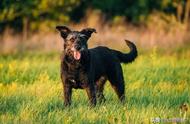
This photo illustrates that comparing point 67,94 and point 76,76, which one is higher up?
point 76,76

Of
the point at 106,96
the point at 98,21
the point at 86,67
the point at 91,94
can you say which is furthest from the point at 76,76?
the point at 98,21

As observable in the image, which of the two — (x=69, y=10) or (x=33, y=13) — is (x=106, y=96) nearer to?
(x=33, y=13)

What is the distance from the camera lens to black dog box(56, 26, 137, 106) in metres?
9.58

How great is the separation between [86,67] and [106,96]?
1.47 m

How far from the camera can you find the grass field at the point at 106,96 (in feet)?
29.0

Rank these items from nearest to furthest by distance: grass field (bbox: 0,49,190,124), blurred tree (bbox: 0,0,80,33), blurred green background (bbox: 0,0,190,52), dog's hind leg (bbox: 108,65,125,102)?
grass field (bbox: 0,49,190,124)
dog's hind leg (bbox: 108,65,125,102)
blurred green background (bbox: 0,0,190,52)
blurred tree (bbox: 0,0,80,33)

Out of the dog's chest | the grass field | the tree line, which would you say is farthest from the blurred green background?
the dog's chest

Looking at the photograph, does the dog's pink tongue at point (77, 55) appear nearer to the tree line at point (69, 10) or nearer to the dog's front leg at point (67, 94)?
the dog's front leg at point (67, 94)

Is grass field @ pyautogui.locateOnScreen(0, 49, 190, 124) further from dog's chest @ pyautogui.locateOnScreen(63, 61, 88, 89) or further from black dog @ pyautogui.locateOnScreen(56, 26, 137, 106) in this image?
dog's chest @ pyautogui.locateOnScreen(63, 61, 88, 89)

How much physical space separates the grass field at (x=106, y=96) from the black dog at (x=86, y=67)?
0.26 meters

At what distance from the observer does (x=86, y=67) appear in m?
9.96

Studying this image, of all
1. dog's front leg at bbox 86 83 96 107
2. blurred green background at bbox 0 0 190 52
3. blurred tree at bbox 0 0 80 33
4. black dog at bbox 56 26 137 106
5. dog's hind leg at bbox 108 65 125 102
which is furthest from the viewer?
blurred tree at bbox 0 0 80 33

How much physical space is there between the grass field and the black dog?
0.26m

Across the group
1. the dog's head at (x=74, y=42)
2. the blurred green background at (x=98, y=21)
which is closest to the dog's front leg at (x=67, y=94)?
the dog's head at (x=74, y=42)
